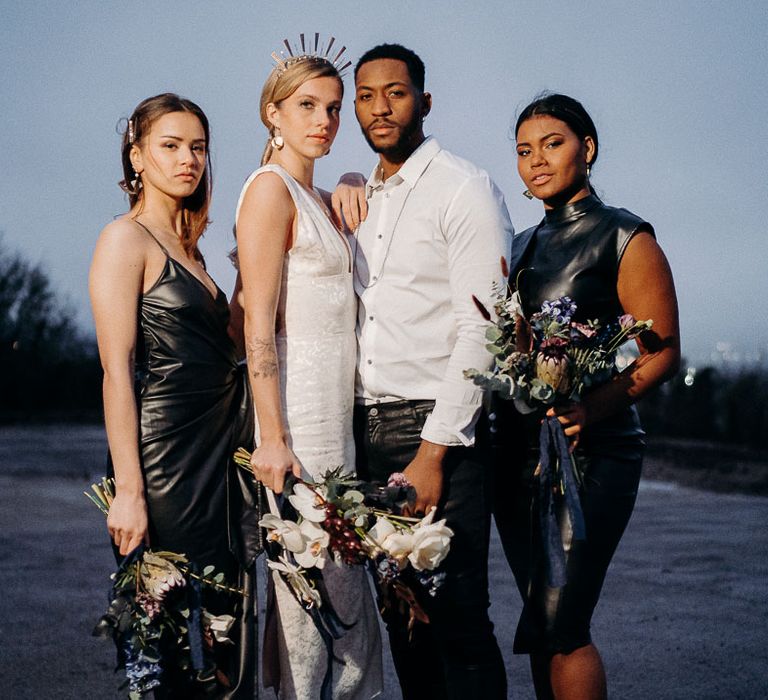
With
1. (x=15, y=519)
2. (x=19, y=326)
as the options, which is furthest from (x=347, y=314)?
(x=19, y=326)

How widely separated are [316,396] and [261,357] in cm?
26

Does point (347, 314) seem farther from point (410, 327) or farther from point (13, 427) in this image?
point (13, 427)

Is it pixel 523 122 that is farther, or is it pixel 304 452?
pixel 523 122

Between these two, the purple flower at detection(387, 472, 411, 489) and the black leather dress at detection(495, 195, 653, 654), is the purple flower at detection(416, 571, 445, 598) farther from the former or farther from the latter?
the black leather dress at detection(495, 195, 653, 654)

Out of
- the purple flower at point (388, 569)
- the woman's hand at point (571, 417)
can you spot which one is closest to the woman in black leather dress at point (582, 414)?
the woman's hand at point (571, 417)

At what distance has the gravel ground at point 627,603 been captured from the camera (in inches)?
214

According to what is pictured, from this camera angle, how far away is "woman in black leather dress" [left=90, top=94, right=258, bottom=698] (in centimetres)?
339

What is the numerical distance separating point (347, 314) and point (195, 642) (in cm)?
129

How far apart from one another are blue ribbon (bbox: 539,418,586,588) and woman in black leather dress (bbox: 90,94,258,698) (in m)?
1.07

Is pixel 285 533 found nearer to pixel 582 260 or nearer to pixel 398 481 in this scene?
pixel 398 481

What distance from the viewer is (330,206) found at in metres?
3.77

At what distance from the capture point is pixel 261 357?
3.30 metres

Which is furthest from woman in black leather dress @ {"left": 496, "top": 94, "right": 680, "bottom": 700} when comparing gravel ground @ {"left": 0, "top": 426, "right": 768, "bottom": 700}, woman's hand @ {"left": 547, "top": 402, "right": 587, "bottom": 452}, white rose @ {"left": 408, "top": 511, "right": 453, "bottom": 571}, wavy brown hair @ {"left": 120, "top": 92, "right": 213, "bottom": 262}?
gravel ground @ {"left": 0, "top": 426, "right": 768, "bottom": 700}

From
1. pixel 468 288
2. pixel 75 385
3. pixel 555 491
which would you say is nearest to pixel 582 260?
pixel 468 288
